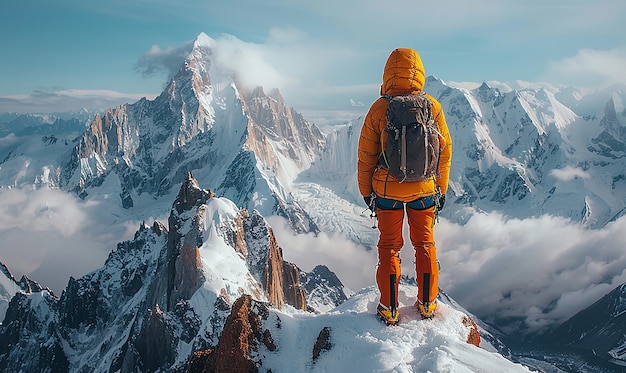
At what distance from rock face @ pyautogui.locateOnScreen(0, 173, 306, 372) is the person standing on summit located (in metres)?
4.26

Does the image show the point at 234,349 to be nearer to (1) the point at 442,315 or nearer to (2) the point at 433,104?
(1) the point at 442,315

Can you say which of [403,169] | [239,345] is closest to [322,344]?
[239,345]

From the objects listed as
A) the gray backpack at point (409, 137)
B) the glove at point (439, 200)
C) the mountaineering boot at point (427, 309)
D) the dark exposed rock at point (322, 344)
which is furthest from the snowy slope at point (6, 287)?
the gray backpack at point (409, 137)

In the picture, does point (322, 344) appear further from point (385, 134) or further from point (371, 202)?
point (385, 134)

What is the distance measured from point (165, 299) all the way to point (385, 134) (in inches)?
2872

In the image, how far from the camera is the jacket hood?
10.2m

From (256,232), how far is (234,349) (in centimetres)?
7147

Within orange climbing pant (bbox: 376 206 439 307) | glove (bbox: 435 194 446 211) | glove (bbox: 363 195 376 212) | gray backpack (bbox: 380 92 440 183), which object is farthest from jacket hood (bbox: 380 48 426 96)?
orange climbing pant (bbox: 376 206 439 307)

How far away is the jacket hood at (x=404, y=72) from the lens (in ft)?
33.3

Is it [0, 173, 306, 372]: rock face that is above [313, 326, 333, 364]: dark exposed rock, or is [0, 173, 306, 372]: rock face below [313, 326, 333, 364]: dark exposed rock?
below

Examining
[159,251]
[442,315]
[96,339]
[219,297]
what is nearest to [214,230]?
[219,297]

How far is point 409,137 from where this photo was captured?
9.84m

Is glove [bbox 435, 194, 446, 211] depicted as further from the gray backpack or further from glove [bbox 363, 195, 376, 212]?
glove [bbox 363, 195, 376, 212]

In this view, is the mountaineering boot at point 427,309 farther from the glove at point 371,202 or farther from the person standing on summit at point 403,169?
the glove at point 371,202
